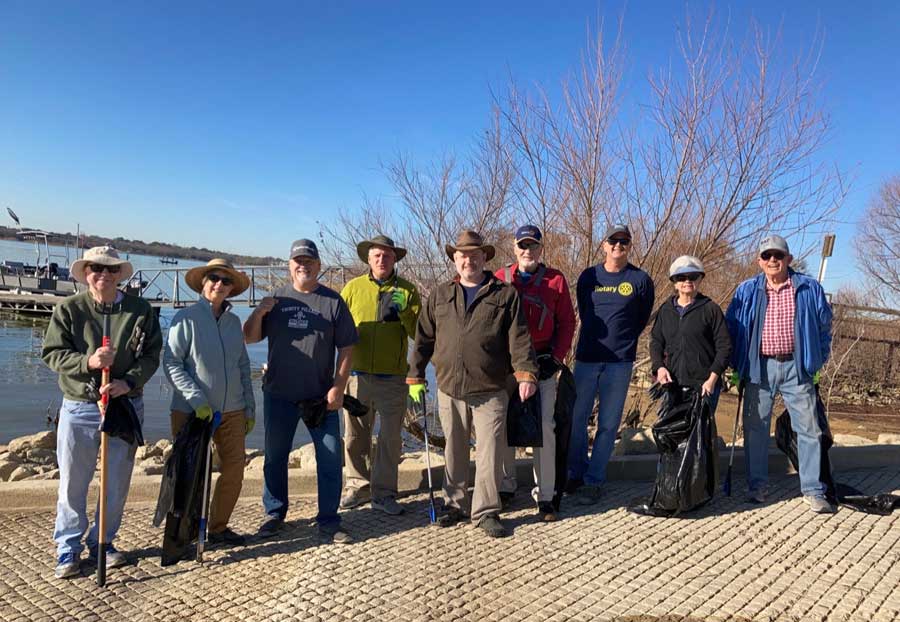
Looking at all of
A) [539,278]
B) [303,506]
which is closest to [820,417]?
[539,278]

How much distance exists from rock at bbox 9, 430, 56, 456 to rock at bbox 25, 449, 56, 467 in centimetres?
8

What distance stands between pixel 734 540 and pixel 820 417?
1.35 metres

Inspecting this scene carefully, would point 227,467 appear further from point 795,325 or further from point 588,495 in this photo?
point 795,325

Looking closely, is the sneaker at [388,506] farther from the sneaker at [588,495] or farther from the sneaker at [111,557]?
the sneaker at [111,557]

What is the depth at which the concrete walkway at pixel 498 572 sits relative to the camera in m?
3.11

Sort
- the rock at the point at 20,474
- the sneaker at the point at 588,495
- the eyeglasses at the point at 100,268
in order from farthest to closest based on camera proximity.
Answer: the rock at the point at 20,474 < the sneaker at the point at 588,495 < the eyeglasses at the point at 100,268

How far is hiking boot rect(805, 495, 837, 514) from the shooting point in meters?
4.57

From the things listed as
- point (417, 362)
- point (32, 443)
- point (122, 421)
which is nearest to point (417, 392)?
point (417, 362)

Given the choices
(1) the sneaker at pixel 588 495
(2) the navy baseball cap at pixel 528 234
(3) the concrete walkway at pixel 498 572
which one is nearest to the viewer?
(3) the concrete walkway at pixel 498 572

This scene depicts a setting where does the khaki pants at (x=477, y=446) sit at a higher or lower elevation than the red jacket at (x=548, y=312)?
lower

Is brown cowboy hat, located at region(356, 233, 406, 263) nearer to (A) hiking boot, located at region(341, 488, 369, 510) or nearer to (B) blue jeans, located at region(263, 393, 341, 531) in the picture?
(B) blue jeans, located at region(263, 393, 341, 531)

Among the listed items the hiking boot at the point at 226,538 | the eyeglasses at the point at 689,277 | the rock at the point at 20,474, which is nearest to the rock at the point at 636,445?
the eyeglasses at the point at 689,277

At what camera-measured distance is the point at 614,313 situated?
477 centimetres

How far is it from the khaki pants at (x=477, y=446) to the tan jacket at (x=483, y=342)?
0.36 ft
